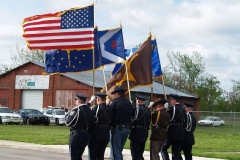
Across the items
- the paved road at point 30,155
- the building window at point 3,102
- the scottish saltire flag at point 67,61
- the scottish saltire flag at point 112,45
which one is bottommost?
the paved road at point 30,155

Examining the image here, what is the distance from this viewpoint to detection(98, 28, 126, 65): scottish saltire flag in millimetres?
19625

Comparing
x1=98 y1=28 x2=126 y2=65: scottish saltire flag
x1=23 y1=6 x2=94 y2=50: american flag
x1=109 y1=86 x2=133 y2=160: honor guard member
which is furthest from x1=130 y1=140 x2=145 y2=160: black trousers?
x1=98 y1=28 x2=126 y2=65: scottish saltire flag

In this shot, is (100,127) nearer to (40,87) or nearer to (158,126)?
(158,126)

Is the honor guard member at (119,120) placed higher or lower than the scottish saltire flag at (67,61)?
lower

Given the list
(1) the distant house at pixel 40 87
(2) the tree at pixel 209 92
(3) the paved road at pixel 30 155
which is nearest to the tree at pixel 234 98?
(2) the tree at pixel 209 92

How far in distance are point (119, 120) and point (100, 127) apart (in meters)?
0.66

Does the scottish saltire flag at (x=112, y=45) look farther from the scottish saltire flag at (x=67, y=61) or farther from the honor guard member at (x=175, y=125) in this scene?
the honor guard member at (x=175, y=125)

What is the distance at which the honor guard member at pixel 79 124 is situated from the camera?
11.9 metres

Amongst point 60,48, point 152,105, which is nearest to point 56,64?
point 60,48

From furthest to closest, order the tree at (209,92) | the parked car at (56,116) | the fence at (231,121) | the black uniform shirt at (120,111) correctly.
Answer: the tree at (209,92) → the parked car at (56,116) → the fence at (231,121) → the black uniform shirt at (120,111)

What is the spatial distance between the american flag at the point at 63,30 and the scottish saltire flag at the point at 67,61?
0.60 m

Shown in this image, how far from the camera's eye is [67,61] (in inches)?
700

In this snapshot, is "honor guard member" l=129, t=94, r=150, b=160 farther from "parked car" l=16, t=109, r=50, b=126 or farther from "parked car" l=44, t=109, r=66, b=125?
"parked car" l=44, t=109, r=66, b=125

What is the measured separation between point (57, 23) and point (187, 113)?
5218 millimetres
